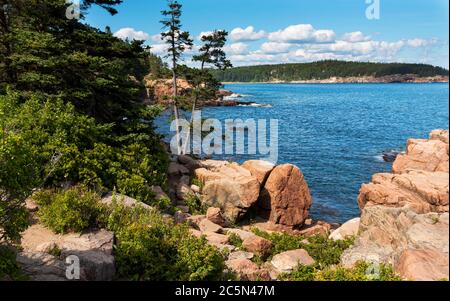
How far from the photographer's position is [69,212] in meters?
13.1

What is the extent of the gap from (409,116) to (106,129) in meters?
83.9

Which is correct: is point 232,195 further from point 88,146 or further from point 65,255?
point 65,255

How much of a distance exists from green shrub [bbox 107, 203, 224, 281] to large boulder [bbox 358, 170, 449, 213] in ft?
55.4

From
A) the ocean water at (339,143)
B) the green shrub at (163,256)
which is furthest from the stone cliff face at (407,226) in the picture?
the green shrub at (163,256)

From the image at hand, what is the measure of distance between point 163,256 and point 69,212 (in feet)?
12.1

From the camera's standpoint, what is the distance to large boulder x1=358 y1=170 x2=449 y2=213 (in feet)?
81.5

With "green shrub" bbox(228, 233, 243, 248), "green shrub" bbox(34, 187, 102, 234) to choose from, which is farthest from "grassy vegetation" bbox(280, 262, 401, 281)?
"green shrub" bbox(34, 187, 102, 234)

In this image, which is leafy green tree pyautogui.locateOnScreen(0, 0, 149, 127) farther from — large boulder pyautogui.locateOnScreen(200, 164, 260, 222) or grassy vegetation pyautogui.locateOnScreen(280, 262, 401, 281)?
grassy vegetation pyautogui.locateOnScreen(280, 262, 401, 281)

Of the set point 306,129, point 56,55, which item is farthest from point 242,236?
point 306,129

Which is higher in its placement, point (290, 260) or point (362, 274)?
point (362, 274)

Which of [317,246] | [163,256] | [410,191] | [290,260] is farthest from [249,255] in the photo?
[410,191]

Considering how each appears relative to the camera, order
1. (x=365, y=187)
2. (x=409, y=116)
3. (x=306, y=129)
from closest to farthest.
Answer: (x=365, y=187) < (x=306, y=129) < (x=409, y=116)

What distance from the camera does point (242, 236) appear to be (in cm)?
1816
